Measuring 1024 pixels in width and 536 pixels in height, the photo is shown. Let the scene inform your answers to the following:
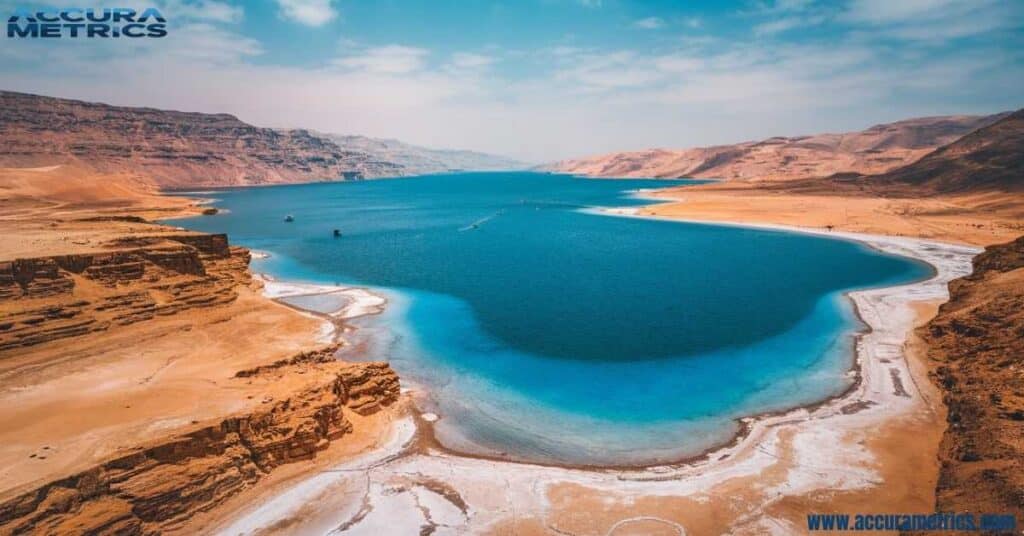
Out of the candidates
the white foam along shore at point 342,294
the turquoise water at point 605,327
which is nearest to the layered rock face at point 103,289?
the white foam along shore at point 342,294

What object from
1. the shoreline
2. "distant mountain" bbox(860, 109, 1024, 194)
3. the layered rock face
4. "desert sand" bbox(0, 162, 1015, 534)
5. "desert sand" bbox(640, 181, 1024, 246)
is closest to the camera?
"desert sand" bbox(0, 162, 1015, 534)

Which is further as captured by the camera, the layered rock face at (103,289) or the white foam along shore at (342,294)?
the white foam along shore at (342,294)

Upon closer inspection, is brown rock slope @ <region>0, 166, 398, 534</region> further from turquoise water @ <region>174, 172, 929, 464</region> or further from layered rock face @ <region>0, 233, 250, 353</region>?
turquoise water @ <region>174, 172, 929, 464</region>

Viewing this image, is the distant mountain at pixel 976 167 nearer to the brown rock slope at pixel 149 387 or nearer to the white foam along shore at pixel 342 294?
the white foam along shore at pixel 342 294

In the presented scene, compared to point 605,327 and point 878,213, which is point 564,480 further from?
point 878,213

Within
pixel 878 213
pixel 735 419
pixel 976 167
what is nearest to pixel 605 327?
pixel 735 419

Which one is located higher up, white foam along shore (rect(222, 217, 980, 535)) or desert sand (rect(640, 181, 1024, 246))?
desert sand (rect(640, 181, 1024, 246))

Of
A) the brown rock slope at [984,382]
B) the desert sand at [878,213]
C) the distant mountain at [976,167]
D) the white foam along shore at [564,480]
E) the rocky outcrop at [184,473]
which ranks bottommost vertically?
the white foam along shore at [564,480]

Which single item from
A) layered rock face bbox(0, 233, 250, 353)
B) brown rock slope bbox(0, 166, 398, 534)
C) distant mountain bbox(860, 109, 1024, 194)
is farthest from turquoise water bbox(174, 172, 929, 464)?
distant mountain bbox(860, 109, 1024, 194)
